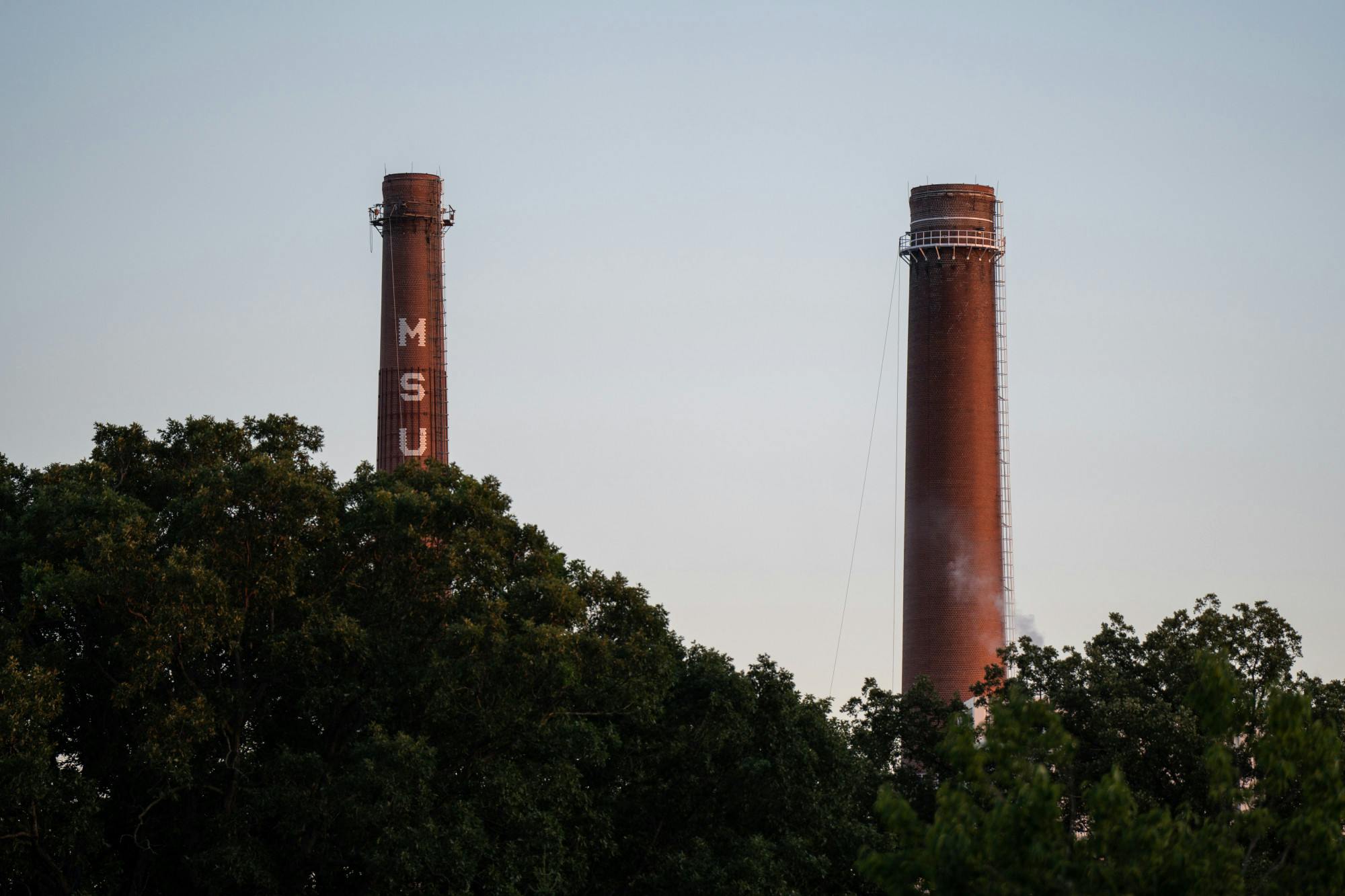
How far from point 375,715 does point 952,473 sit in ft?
117

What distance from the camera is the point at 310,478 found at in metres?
37.8

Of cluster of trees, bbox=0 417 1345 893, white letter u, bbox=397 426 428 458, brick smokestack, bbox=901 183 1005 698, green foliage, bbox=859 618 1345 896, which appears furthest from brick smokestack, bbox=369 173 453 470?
green foliage, bbox=859 618 1345 896

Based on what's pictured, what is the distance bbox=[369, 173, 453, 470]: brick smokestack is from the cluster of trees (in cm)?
3407

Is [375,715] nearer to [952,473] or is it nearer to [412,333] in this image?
[952,473]

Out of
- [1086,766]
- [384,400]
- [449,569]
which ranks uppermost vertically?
[384,400]

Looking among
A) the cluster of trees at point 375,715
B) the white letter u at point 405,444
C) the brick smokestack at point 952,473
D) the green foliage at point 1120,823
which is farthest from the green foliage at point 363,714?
the white letter u at point 405,444

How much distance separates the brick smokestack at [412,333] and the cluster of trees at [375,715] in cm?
3407

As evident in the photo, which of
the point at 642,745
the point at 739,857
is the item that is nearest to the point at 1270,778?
the point at 739,857

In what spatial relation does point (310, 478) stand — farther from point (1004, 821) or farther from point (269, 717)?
point (1004, 821)

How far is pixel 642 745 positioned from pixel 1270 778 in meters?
17.5

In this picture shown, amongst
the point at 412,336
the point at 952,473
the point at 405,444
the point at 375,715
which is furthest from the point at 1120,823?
the point at 412,336

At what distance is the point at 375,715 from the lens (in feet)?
120

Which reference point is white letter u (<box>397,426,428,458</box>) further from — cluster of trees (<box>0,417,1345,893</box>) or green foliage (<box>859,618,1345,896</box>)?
green foliage (<box>859,618,1345,896</box>)

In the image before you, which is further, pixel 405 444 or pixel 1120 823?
pixel 405 444
